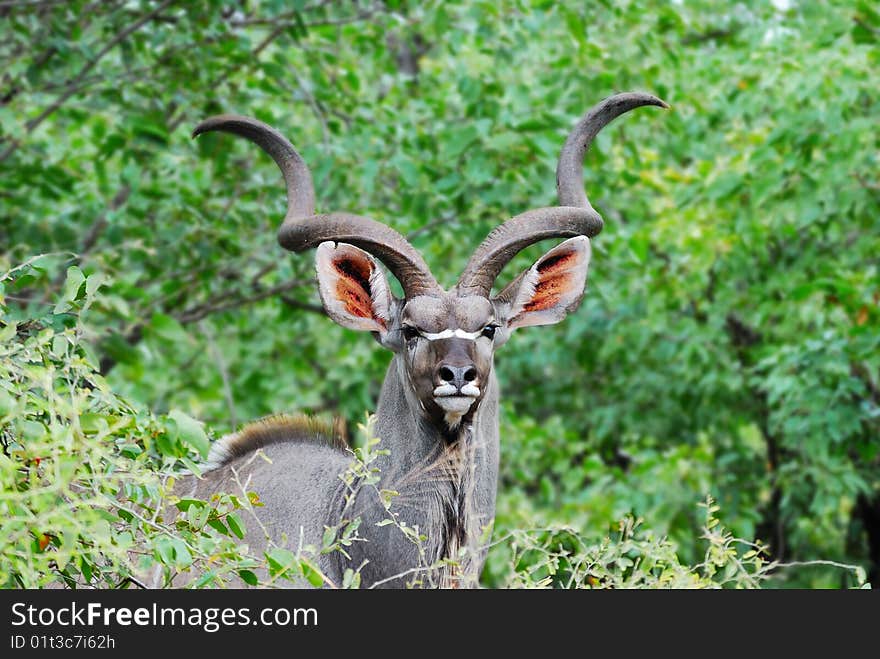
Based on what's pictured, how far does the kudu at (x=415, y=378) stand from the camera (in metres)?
5.39

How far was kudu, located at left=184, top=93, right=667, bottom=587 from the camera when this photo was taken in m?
5.39

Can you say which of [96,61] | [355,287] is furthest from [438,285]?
[96,61]

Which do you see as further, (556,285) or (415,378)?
(556,285)

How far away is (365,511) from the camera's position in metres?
5.51

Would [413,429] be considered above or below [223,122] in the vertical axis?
below

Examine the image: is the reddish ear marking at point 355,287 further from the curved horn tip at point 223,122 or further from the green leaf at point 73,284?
the green leaf at point 73,284

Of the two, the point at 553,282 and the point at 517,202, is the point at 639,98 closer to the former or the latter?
the point at 553,282

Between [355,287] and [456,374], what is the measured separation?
2.75 feet

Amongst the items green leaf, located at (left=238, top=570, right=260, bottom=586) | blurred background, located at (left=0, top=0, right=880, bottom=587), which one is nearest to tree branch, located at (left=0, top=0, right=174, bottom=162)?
blurred background, located at (left=0, top=0, right=880, bottom=587)

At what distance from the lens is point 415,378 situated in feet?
17.8
